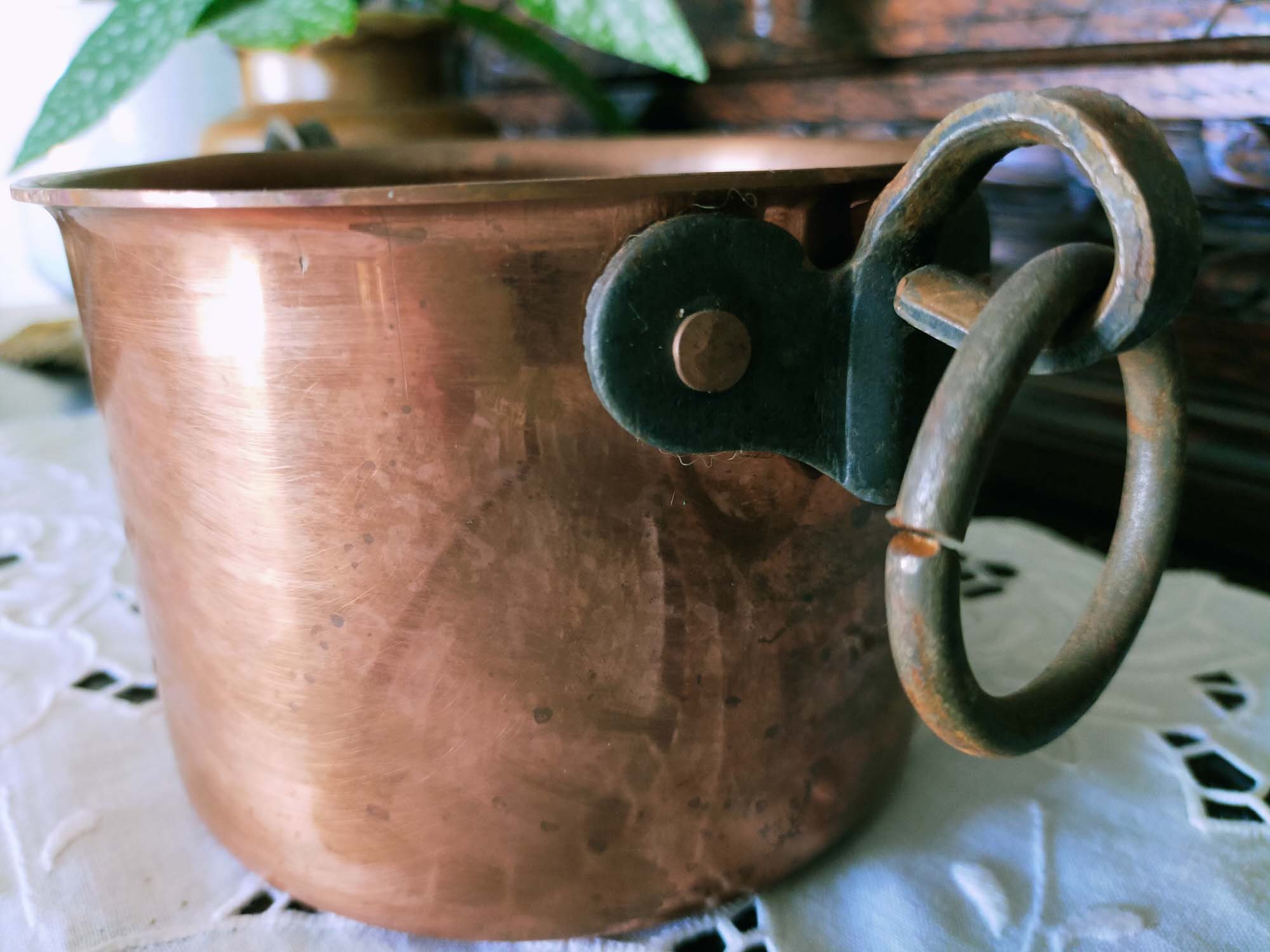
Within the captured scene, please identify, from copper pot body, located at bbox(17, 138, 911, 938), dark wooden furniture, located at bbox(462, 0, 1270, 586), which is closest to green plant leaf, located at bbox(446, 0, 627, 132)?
dark wooden furniture, located at bbox(462, 0, 1270, 586)

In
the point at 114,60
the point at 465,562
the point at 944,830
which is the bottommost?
the point at 944,830

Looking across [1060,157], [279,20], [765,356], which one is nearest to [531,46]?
[279,20]

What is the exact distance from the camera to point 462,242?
0.77ft

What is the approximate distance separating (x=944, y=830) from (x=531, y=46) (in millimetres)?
609

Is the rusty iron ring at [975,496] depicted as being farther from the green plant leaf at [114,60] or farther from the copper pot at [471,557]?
the green plant leaf at [114,60]

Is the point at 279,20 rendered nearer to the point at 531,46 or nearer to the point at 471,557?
the point at 531,46

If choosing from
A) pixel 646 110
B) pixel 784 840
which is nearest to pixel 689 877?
pixel 784 840

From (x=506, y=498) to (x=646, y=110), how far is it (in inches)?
24.2

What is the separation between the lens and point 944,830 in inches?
14.1

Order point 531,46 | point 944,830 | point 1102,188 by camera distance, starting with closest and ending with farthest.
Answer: point 1102,188 → point 944,830 → point 531,46

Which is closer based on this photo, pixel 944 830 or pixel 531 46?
pixel 944 830

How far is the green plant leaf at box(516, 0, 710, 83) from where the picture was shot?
434 millimetres

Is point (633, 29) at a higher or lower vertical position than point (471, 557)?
higher

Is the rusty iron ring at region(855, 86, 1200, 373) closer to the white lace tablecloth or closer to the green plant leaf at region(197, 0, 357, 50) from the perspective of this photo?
the white lace tablecloth
